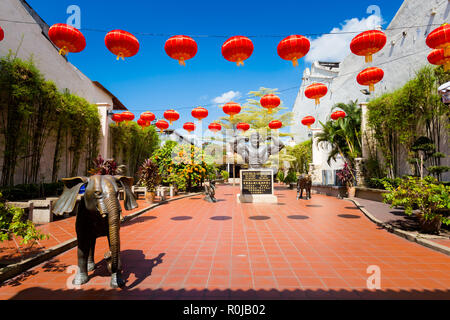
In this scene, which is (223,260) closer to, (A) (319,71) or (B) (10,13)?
(B) (10,13)

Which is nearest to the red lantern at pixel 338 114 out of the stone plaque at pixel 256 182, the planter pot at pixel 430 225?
the stone plaque at pixel 256 182

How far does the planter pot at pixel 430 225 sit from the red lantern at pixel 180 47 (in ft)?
22.7

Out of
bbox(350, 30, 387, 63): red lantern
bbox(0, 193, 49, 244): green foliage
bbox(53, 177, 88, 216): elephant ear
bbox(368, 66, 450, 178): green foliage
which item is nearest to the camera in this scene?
bbox(53, 177, 88, 216): elephant ear

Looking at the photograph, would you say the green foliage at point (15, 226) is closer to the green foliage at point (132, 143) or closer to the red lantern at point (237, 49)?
the red lantern at point (237, 49)

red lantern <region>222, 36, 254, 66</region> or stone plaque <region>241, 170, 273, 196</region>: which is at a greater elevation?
red lantern <region>222, 36, 254, 66</region>

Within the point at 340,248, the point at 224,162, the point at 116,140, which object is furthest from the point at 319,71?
the point at 340,248

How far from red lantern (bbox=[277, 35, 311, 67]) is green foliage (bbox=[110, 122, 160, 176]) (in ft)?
42.7

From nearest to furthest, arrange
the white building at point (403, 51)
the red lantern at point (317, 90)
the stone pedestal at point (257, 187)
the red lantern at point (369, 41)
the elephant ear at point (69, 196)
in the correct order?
the elephant ear at point (69, 196) < the red lantern at point (369, 41) < the red lantern at point (317, 90) < the white building at point (403, 51) < the stone pedestal at point (257, 187)

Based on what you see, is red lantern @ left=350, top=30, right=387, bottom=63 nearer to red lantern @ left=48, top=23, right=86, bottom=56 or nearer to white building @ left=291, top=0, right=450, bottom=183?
white building @ left=291, top=0, right=450, bottom=183

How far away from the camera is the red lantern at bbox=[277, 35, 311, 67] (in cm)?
579

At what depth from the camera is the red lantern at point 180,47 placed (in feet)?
18.8

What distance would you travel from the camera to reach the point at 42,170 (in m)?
10.1

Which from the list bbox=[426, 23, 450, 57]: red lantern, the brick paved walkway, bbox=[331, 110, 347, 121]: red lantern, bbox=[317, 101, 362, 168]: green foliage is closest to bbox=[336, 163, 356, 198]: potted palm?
bbox=[317, 101, 362, 168]: green foliage

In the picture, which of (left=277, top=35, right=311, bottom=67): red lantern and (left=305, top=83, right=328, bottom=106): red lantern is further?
(left=305, top=83, right=328, bottom=106): red lantern
